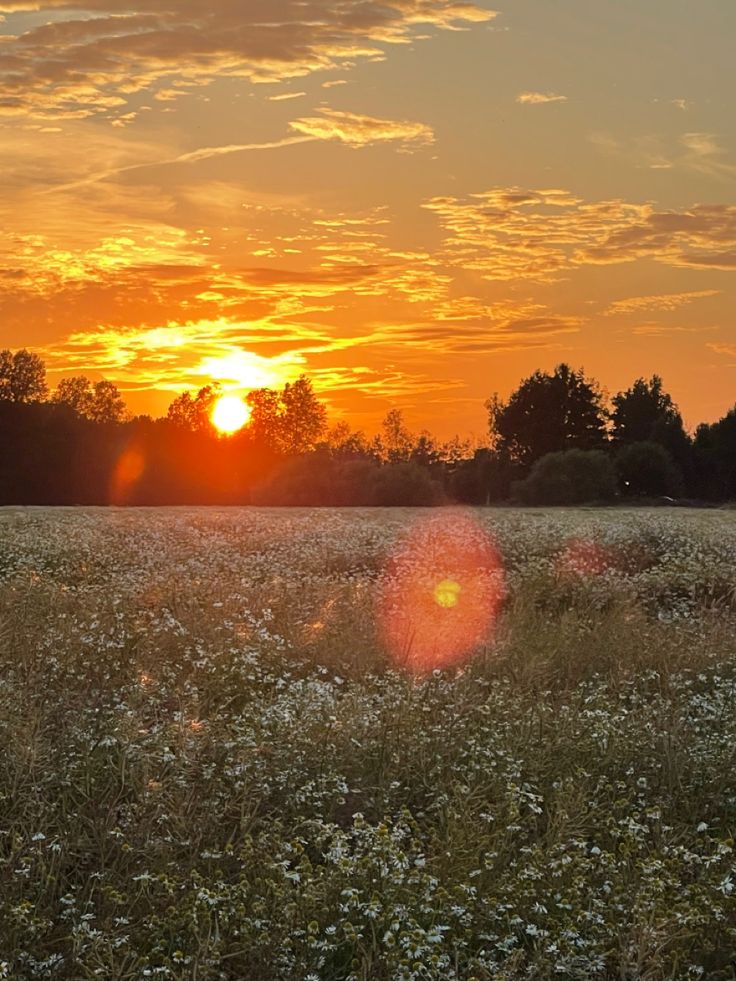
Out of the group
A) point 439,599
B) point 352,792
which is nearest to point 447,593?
point 439,599

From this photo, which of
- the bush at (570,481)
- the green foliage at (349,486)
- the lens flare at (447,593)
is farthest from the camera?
the bush at (570,481)

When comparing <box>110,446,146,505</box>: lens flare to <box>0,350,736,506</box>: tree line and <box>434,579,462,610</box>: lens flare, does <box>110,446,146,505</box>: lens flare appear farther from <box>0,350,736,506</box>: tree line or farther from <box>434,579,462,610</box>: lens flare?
<box>434,579,462,610</box>: lens flare

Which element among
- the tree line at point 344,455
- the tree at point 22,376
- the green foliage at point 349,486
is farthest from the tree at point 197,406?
the green foliage at point 349,486

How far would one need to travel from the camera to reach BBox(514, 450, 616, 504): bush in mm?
62656

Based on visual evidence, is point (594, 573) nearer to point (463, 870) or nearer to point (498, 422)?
point (463, 870)

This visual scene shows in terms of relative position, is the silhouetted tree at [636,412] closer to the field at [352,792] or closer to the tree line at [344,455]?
the tree line at [344,455]

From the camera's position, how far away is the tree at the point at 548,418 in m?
84.1

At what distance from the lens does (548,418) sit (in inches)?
3334

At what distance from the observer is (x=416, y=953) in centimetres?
421

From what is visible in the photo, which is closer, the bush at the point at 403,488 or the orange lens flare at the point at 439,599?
the orange lens flare at the point at 439,599

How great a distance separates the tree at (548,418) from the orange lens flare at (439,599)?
62.6m

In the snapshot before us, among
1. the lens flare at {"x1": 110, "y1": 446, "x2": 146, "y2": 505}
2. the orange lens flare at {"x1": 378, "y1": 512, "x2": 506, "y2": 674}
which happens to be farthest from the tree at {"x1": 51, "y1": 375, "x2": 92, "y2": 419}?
the orange lens flare at {"x1": 378, "y1": 512, "x2": 506, "y2": 674}

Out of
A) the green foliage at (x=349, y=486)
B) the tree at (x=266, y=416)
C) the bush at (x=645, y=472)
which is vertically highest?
the tree at (x=266, y=416)

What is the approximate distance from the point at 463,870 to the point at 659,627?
712 cm
